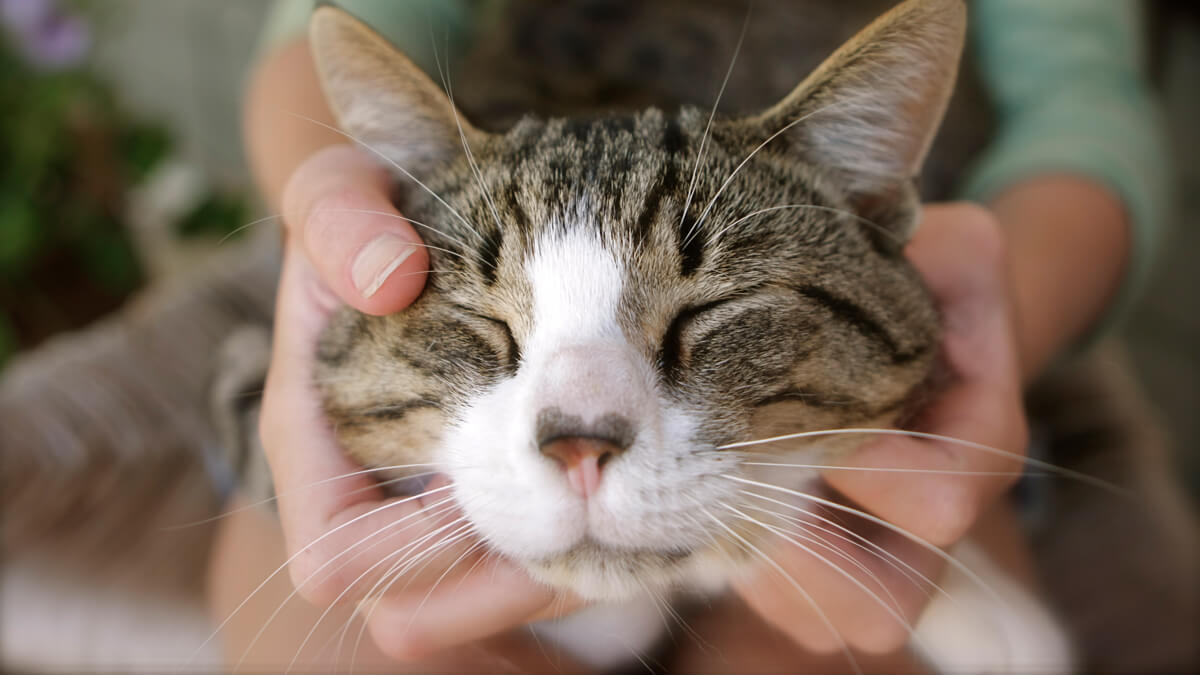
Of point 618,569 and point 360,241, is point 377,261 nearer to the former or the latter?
point 360,241

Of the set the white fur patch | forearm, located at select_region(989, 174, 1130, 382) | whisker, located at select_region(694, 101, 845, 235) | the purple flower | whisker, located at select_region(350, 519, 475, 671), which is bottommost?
the white fur patch

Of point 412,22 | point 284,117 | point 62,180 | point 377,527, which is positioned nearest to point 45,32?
point 62,180

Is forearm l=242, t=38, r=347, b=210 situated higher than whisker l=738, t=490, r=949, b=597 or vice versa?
forearm l=242, t=38, r=347, b=210

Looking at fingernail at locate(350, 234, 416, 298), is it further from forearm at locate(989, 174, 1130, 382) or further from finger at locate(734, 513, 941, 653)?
forearm at locate(989, 174, 1130, 382)

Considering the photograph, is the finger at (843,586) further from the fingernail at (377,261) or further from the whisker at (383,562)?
the fingernail at (377,261)

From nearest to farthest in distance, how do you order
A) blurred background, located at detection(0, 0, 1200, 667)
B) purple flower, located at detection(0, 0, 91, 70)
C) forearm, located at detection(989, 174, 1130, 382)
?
forearm, located at detection(989, 174, 1130, 382)
blurred background, located at detection(0, 0, 1200, 667)
purple flower, located at detection(0, 0, 91, 70)

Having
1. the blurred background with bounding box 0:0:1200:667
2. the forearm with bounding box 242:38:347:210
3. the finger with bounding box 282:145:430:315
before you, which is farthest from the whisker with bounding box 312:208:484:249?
the blurred background with bounding box 0:0:1200:667

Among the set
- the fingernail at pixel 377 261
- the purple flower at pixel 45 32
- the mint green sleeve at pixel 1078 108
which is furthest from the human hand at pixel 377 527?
the purple flower at pixel 45 32
